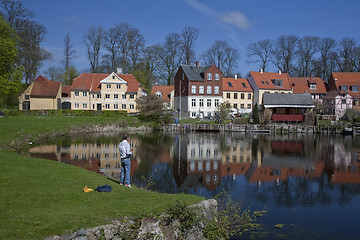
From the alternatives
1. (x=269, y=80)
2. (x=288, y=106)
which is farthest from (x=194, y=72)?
(x=288, y=106)

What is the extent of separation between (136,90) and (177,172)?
115 ft

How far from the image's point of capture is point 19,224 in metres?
6.61

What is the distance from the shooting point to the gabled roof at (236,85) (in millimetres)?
55075

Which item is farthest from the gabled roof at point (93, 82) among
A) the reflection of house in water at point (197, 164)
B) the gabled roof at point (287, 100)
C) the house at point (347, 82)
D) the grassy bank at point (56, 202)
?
the grassy bank at point (56, 202)

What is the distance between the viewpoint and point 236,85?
5641cm

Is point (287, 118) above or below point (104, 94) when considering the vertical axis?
below

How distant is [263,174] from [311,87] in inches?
1811

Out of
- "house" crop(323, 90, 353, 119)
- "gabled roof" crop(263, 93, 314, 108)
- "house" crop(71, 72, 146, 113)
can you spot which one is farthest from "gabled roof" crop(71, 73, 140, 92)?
"house" crop(323, 90, 353, 119)

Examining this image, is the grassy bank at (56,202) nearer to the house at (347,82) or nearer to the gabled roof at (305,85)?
the gabled roof at (305,85)

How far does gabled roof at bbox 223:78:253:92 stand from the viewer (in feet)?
181

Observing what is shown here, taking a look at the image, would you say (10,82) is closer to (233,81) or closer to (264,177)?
(264,177)

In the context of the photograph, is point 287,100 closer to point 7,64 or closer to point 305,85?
point 305,85

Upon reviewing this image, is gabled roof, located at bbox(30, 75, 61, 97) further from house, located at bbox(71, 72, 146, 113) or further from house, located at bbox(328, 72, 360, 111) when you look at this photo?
house, located at bbox(328, 72, 360, 111)

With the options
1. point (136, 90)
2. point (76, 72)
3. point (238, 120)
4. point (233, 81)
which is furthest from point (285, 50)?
point (76, 72)
